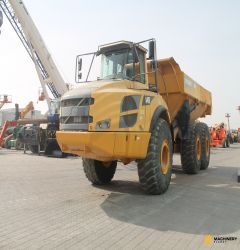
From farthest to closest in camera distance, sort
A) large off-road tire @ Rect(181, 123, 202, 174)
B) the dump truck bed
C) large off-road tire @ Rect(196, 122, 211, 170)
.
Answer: large off-road tire @ Rect(196, 122, 211, 170)
large off-road tire @ Rect(181, 123, 202, 174)
the dump truck bed

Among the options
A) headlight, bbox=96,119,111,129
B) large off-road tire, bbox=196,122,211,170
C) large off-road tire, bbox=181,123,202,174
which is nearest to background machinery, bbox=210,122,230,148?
large off-road tire, bbox=196,122,211,170

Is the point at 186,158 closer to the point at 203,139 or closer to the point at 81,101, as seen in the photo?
the point at 203,139

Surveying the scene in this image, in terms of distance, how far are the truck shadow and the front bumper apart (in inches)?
34.2

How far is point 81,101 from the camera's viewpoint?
6.07m

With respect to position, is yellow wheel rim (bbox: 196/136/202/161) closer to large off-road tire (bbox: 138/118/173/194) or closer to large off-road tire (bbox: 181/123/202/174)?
large off-road tire (bbox: 181/123/202/174)

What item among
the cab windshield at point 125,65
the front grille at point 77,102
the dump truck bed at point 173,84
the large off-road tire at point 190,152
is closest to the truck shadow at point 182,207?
the large off-road tire at point 190,152

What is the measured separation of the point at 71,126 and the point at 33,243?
2.66 meters

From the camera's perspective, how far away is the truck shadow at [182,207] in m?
4.68

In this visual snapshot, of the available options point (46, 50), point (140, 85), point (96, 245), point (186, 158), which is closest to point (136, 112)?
point (140, 85)

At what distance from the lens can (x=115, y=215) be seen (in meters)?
5.17

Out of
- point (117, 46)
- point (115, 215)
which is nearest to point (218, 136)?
point (117, 46)

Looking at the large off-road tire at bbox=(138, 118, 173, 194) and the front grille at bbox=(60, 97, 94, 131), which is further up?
the front grille at bbox=(60, 97, 94, 131)

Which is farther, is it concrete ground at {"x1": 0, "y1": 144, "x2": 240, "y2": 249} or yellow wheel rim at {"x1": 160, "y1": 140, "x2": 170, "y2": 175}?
yellow wheel rim at {"x1": 160, "y1": 140, "x2": 170, "y2": 175}

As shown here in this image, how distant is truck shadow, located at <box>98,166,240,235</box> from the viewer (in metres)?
4.68
